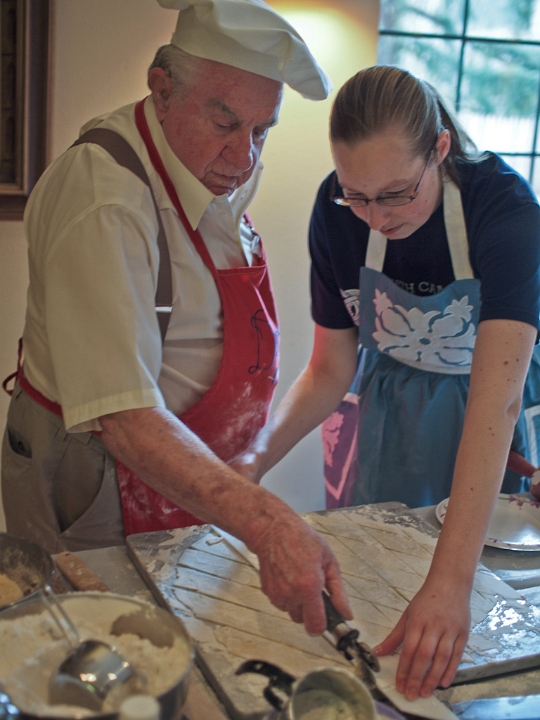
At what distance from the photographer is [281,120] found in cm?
263

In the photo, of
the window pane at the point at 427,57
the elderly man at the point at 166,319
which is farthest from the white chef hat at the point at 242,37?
the window pane at the point at 427,57

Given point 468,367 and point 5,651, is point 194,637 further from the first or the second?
point 468,367

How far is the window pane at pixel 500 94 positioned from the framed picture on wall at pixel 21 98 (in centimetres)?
166

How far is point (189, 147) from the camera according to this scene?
51.0 inches

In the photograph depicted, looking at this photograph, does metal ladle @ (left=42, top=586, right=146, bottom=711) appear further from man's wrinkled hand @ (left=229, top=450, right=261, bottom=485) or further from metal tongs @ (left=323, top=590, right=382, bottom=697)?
man's wrinkled hand @ (left=229, top=450, right=261, bottom=485)

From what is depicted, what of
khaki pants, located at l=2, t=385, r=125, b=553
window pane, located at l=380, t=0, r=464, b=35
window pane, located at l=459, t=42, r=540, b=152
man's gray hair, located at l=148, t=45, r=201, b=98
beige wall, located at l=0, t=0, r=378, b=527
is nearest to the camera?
man's gray hair, located at l=148, t=45, r=201, b=98

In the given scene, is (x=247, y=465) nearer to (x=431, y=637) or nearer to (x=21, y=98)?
(x=431, y=637)

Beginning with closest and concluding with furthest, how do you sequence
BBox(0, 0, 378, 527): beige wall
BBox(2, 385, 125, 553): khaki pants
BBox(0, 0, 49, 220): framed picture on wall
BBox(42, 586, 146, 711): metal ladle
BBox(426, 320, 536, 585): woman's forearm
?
1. BBox(42, 586, 146, 711): metal ladle
2. BBox(426, 320, 536, 585): woman's forearm
3. BBox(2, 385, 125, 553): khaki pants
4. BBox(0, 0, 49, 220): framed picture on wall
5. BBox(0, 0, 378, 527): beige wall

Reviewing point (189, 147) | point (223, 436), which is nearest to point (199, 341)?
point (223, 436)

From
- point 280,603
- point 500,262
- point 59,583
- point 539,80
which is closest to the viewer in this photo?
point 280,603

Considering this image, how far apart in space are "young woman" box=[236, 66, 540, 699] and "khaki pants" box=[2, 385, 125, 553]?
30cm

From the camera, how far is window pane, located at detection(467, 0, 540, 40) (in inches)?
112

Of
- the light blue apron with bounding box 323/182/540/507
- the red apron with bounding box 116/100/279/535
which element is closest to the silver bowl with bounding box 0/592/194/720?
the red apron with bounding box 116/100/279/535

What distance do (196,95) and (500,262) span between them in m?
0.66
